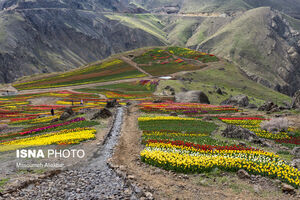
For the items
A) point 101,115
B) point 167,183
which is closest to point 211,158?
point 167,183

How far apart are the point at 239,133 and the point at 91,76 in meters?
113

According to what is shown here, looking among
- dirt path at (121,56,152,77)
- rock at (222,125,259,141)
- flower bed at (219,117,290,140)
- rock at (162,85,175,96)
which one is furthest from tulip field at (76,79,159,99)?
rock at (222,125,259,141)

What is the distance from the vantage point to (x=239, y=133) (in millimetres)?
25000

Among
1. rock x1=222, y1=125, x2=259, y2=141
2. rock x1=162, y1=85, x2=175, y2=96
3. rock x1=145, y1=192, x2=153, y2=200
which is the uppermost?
rock x1=145, y1=192, x2=153, y2=200

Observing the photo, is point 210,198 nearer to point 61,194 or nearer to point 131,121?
point 61,194

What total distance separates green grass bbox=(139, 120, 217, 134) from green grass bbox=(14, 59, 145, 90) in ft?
300

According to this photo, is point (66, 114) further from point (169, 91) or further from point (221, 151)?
point (169, 91)

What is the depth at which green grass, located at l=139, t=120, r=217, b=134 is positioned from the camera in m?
28.1

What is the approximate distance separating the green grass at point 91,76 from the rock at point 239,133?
10019cm

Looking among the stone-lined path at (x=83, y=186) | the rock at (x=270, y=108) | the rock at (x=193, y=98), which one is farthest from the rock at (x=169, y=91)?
the stone-lined path at (x=83, y=186)

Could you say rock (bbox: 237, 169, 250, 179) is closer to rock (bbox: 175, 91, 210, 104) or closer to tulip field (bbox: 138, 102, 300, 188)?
tulip field (bbox: 138, 102, 300, 188)

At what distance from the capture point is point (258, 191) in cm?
1224

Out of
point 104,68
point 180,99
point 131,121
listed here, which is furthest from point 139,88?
point 131,121

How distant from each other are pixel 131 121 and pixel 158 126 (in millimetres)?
6710
